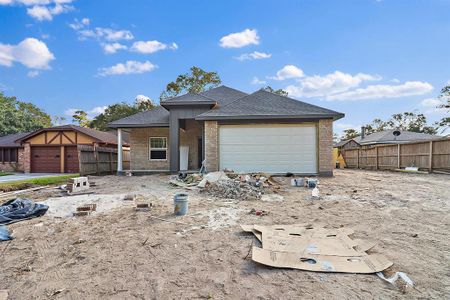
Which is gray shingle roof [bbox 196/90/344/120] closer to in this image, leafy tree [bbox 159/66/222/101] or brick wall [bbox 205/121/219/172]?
brick wall [bbox 205/121/219/172]

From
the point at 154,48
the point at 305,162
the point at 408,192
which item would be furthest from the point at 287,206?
the point at 154,48

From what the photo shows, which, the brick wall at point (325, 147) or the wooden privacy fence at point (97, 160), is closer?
the brick wall at point (325, 147)

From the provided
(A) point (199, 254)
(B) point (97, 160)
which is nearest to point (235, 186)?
(A) point (199, 254)

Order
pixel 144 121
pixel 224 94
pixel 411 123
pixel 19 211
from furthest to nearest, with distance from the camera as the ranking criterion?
pixel 411 123
pixel 224 94
pixel 144 121
pixel 19 211

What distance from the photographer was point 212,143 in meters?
12.3

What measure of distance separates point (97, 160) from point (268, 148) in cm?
1126

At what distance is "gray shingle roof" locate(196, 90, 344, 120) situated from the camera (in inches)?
471

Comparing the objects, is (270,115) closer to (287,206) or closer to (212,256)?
(287,206)

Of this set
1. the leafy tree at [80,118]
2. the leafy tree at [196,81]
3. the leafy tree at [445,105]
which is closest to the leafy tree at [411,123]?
the leafy tree at [445,105]

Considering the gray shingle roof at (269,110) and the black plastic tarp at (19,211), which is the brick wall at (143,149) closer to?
the gray shingle roof at (269,110)

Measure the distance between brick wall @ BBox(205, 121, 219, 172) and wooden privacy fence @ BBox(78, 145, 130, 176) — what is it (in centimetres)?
775

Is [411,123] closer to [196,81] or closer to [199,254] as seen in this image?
[196,81]

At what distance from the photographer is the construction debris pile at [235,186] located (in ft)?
24.5

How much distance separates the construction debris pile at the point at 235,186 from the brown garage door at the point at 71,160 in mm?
13627
